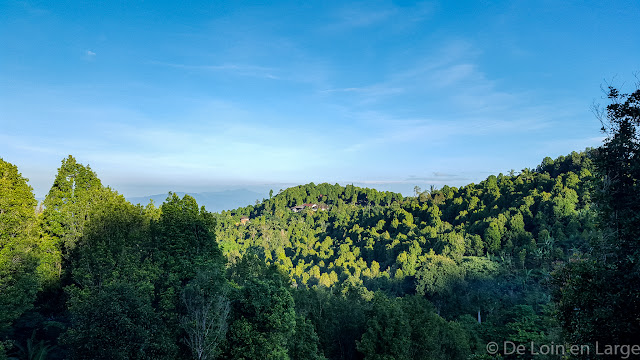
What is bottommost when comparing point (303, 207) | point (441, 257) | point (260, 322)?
point (441, 257)

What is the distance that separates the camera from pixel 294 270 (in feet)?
225

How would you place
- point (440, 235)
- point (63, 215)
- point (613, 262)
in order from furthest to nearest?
point (440, 235) → point (63, 215) → point (613, 262)

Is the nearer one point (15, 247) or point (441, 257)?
point (15, 247)

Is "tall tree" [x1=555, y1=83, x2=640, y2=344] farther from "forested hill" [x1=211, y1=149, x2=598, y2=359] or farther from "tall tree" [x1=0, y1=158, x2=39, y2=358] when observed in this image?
"tall tree" [x1=0, y1=158, x2=39, y2=358]

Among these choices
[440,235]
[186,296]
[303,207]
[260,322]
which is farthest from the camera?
[303,207]

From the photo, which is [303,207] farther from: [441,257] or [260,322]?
[260,322]

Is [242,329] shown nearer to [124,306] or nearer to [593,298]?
[124,306]

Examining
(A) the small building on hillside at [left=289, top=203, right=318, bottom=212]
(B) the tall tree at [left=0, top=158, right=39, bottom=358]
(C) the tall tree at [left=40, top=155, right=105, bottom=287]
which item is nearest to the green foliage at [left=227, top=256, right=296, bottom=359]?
(B) the tall tree at [left=0, top=158, right=39, bottom=358]

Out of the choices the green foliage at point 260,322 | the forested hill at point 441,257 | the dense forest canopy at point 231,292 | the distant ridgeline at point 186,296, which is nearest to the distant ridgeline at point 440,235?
the forested hill at point 441,257

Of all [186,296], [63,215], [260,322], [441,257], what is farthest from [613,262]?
[441,257]

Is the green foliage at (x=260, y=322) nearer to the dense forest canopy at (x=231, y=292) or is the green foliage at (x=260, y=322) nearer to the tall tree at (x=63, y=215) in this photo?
the dense forest canopy at (x=231, y=292)

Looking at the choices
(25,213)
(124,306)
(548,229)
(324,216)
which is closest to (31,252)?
(25,213)

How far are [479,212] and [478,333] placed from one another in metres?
39.3

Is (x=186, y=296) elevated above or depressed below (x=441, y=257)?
above
